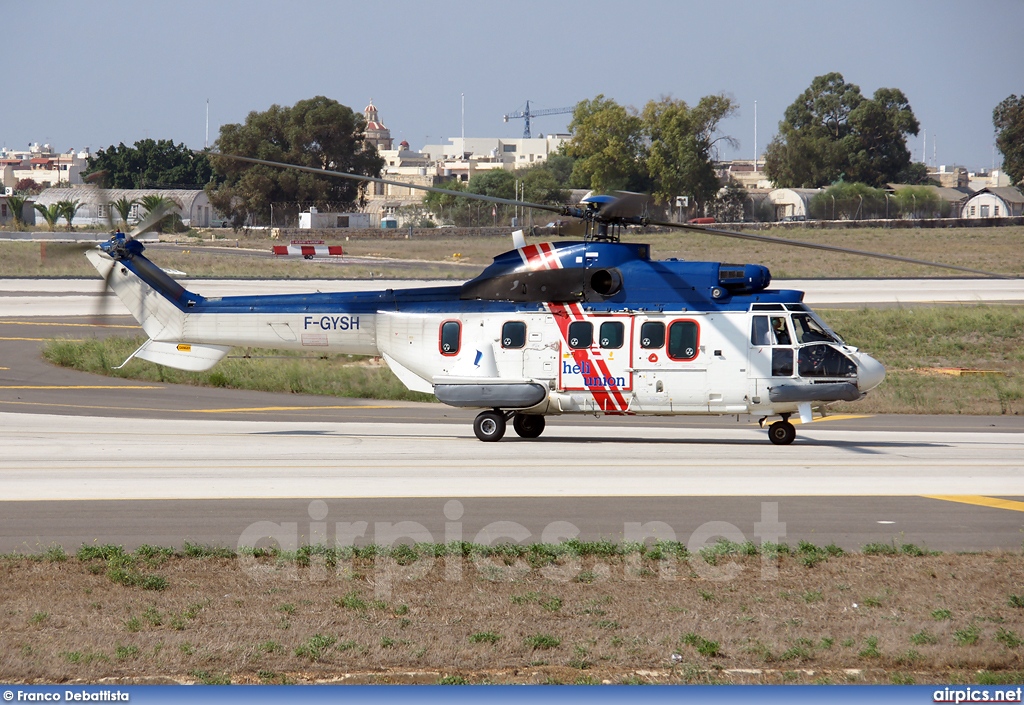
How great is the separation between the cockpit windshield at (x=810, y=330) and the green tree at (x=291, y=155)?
88870 millimetres

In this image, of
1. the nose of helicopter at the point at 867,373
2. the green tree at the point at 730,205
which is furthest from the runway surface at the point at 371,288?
the green tree at the point at 730,205

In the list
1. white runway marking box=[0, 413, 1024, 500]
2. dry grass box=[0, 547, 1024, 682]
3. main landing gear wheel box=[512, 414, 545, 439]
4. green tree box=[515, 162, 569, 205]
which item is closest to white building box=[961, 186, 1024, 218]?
green tree box=[515, 162, 569, 205]

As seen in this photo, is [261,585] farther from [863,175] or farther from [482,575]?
[863,175]

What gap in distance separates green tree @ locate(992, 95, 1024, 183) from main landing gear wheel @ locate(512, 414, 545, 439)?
122349mm

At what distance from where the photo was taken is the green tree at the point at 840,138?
446ft

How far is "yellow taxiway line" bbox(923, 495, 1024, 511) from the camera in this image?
1320 centimetres

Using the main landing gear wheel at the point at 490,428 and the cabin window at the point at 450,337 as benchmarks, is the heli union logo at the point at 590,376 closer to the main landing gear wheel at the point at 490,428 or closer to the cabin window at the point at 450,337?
the main landing gear wheel at the point at 490,428

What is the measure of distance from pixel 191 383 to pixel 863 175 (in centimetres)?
12490

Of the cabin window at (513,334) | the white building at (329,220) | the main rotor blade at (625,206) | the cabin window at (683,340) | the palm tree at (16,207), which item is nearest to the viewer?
the main rotor blade at (625,206)

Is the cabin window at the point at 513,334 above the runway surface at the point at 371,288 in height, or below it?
below

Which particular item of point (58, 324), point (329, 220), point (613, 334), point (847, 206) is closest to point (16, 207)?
point (329, 220)

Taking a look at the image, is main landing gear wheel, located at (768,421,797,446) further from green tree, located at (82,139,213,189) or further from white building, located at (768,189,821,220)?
green tree, located at (82,139,213,189)

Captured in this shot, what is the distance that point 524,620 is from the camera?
8.49m

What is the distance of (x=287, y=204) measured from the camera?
342 feet
